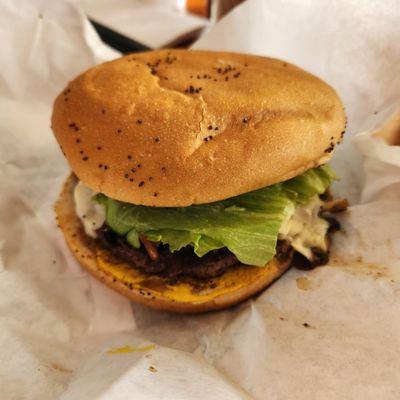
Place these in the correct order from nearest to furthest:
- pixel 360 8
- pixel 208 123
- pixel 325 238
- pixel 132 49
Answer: pixel 208 123
pixel 325 238
pixel 360 8
pixel 132 49

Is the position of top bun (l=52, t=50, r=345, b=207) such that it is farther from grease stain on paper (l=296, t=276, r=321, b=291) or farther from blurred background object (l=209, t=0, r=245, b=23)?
blurred background object (l=209, t=0, r=245, b=23)

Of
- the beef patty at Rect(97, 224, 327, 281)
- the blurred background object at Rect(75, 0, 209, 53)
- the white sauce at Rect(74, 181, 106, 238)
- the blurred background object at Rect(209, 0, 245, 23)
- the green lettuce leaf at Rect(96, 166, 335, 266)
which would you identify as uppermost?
the blurred background object at Rect(209, 0, 245, 23)

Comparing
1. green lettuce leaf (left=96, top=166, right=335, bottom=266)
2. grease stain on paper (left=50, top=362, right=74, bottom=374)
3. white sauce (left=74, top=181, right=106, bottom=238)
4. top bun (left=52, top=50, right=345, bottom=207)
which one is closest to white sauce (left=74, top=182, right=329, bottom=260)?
white sauce (left=74, top=181, right=106, bottom=238)

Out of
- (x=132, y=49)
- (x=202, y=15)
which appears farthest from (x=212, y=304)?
(x=202, y=15)

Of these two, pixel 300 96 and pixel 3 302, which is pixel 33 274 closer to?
pixel 3 302

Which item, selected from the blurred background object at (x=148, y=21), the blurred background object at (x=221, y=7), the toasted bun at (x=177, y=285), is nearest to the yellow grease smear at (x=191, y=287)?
the toasted bun at (x=177, y=285)

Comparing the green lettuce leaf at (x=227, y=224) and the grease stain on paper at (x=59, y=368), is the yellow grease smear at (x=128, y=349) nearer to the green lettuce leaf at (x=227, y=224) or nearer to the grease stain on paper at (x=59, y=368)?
the grease stain on paper at (x=59, y=368)

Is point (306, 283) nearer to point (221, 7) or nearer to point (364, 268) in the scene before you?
point (364, 268)
